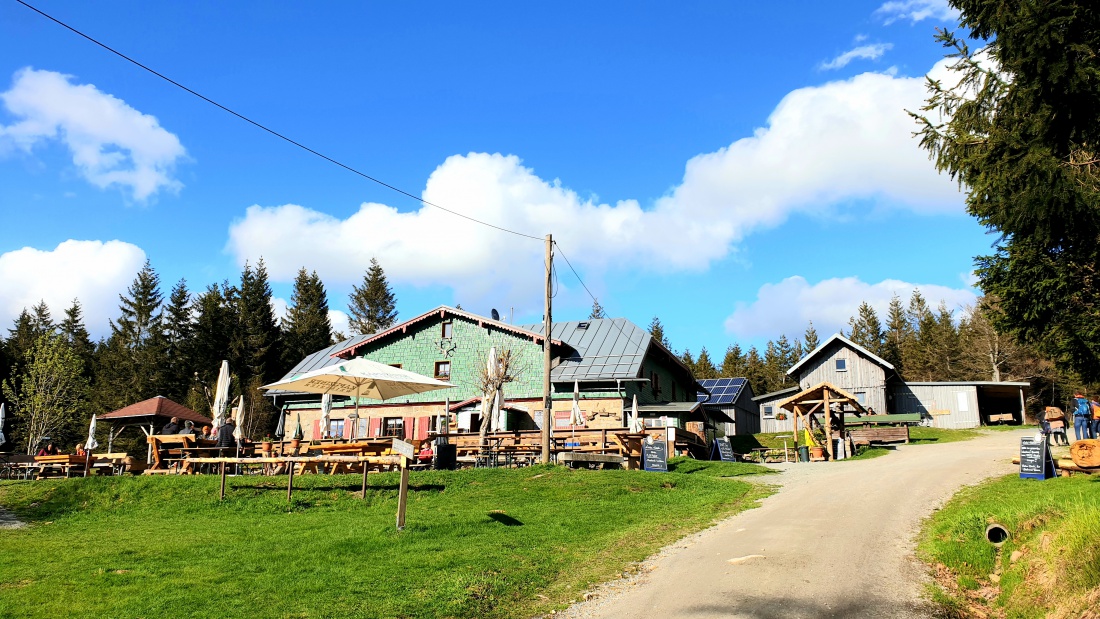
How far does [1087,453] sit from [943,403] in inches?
1367

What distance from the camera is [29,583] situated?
8.52 metres

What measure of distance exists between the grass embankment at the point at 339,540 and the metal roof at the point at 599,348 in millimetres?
14173

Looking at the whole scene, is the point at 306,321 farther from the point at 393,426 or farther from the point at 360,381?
the point at 360,381

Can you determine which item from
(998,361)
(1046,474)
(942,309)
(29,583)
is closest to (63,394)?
(29,583)

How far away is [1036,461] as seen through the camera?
15.4m

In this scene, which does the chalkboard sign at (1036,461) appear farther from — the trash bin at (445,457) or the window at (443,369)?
the window at (443,369)

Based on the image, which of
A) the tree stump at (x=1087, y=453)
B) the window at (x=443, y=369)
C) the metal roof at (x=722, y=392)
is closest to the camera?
the tree stump at (x=1087, y=453)

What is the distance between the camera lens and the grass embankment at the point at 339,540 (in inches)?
318

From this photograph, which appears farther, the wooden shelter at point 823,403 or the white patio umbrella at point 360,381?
the wooden shelter at point 823,403

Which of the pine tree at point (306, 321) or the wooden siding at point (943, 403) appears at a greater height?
the pine tree at point (306, 321)

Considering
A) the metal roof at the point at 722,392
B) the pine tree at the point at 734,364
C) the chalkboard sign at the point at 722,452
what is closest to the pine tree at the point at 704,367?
the pine tree at the point at 734,364

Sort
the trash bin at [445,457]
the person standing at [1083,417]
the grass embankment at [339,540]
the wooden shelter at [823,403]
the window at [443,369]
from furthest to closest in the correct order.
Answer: the window at [443,369] < the wooden shelter at [823,403] < the person standing at [1083,417] < the trash bin at [445,457] < the grass embankment at [339,540]

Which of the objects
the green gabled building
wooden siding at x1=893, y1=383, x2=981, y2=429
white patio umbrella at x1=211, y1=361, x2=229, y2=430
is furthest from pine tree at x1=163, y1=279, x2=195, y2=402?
wooden siding at x1=893, y1=383, x2=981, y2=429

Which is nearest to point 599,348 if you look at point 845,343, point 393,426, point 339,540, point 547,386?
point 393,426
